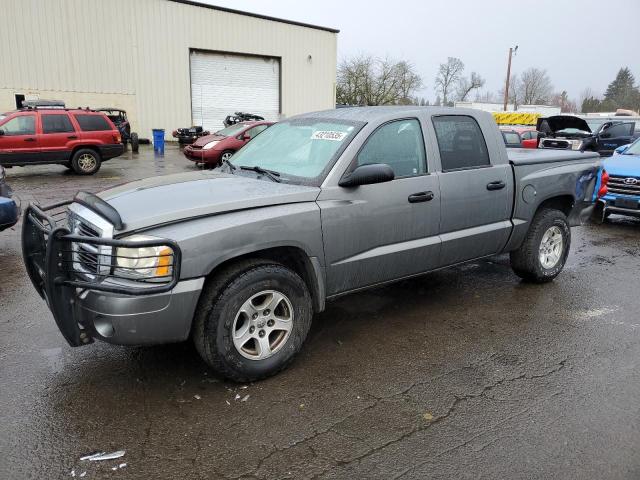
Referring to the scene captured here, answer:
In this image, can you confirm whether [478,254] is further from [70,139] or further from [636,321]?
[70,139]

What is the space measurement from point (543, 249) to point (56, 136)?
43.1 ft

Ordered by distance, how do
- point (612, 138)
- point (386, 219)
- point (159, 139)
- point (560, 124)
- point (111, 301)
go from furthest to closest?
point (159, 139)
point (560, 124)
point (612, 138)
point (386, 219)
point (111, 301)

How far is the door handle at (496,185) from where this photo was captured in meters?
4.75

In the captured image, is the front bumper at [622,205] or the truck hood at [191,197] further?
the front bumper at [622,205]

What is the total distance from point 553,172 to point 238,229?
3.75 metres

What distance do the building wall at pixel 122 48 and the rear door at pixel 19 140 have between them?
34.5 ft

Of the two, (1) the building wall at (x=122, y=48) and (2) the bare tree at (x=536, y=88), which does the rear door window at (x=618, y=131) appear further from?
(2) the bare tree at (x=536, y=88)

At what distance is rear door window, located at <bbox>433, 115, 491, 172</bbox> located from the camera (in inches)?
177

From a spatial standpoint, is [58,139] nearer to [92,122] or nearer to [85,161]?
[85,161]

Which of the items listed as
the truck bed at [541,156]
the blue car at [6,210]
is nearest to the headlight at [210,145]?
the blue car at [6,210]

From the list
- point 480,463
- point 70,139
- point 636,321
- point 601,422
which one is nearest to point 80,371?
point 480,463

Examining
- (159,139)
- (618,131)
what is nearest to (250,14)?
(159,139)

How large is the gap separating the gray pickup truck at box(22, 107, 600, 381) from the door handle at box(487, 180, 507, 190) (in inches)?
0.6

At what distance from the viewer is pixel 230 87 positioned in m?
27.3
